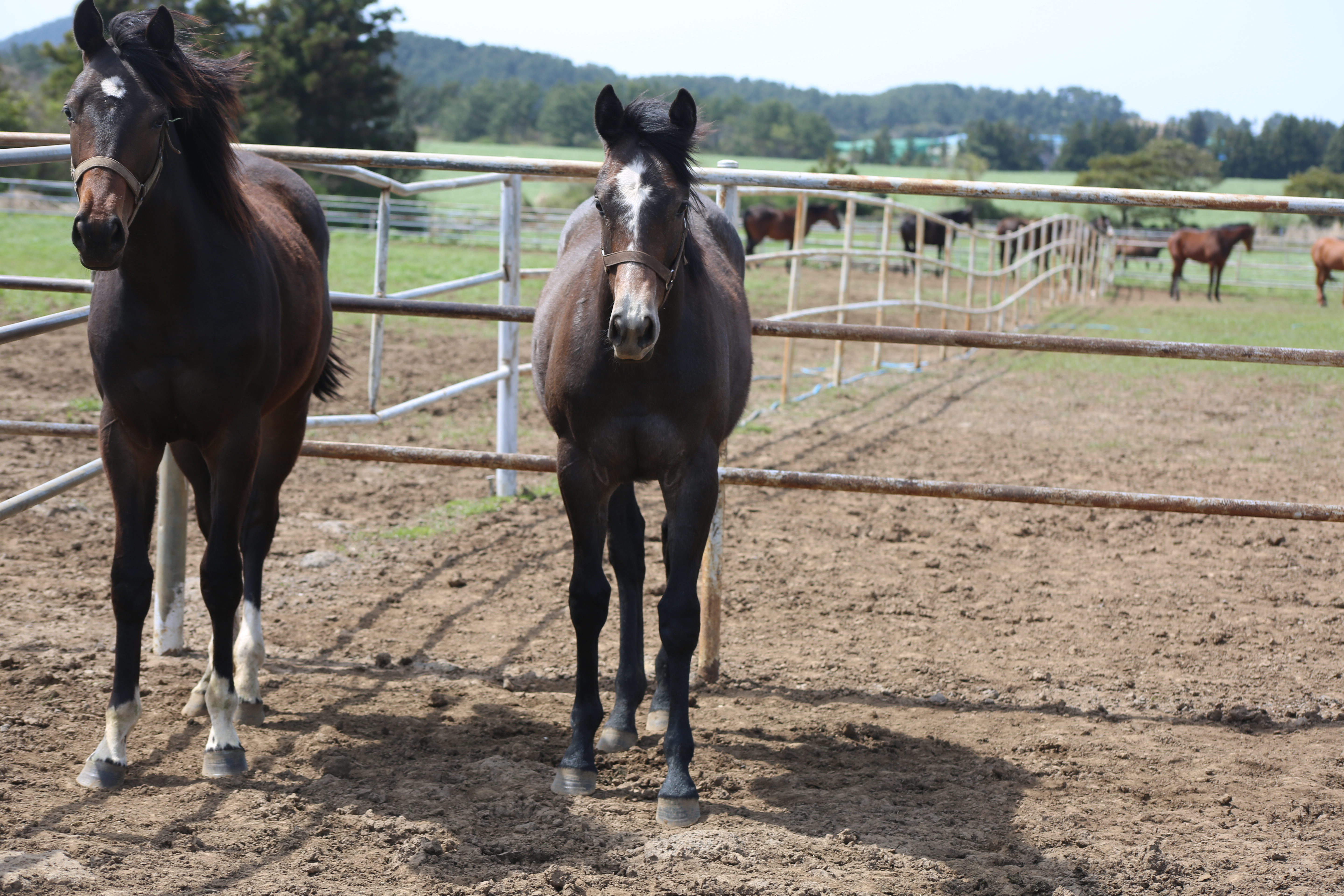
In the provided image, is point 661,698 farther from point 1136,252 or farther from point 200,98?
point 1136,252

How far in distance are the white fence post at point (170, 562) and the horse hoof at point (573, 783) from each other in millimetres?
1781

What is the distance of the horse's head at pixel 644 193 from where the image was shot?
2422 millimetres

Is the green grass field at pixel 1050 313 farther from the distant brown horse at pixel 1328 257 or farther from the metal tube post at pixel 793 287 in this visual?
the metal tube post at pixel 793 287

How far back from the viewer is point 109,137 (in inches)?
96.7

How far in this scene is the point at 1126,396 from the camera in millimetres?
10102

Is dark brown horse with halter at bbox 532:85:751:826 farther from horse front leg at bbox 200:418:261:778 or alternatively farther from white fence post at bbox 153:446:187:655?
white fence post at bbox 153:446:187:655

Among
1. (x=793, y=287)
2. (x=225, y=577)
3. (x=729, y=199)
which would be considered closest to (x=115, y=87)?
(x=225, y=577)

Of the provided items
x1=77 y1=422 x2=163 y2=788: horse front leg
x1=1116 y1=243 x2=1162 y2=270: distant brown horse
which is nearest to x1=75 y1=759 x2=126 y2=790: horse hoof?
x1=77 y1=422 x2=163 y2=788: horse front leg

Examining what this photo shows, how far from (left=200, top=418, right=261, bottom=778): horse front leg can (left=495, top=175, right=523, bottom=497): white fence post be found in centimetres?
253

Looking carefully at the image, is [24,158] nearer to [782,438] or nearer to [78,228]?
[78,228]

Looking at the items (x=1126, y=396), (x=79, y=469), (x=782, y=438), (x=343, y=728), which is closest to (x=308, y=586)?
(x=79, y=469)

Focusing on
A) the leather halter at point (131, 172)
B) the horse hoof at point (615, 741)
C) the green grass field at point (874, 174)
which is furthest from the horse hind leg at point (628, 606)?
the green grass field at point (874, 174)

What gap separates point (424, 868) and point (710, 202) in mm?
2404

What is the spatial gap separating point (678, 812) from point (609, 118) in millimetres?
1760
